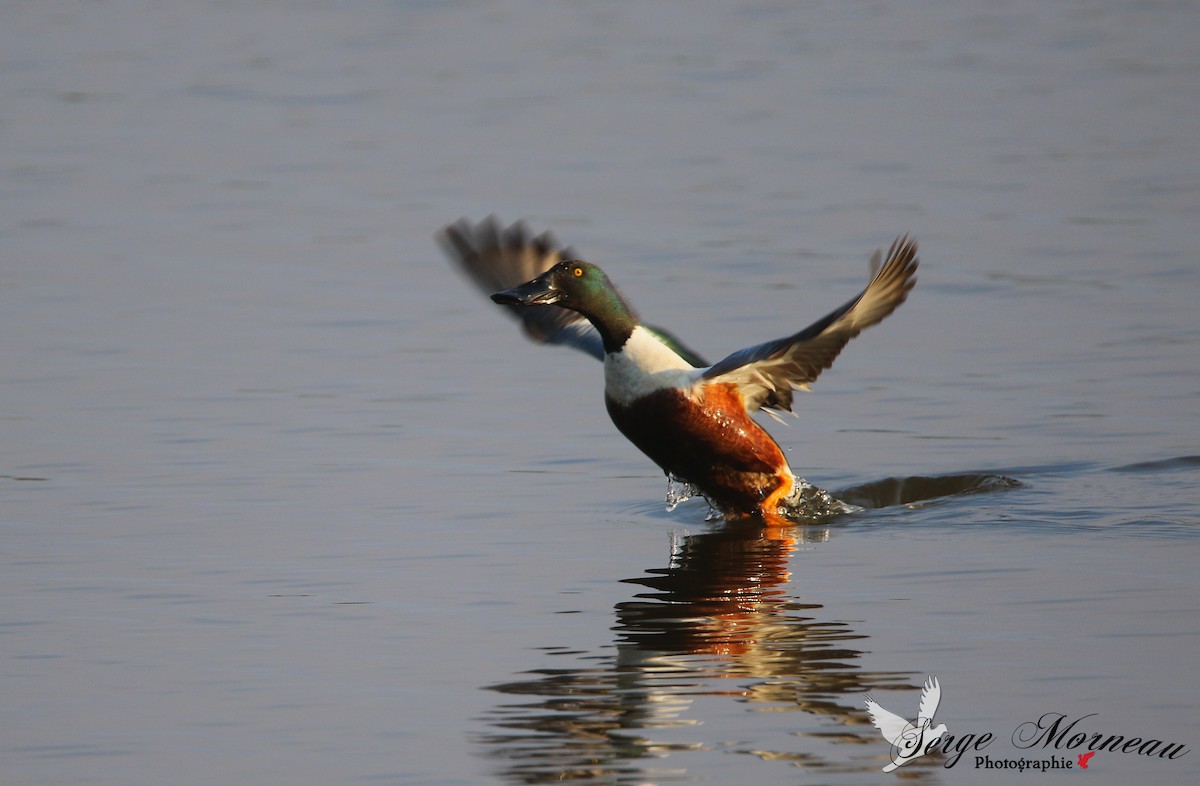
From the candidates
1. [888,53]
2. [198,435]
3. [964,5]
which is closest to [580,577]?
[198,435]

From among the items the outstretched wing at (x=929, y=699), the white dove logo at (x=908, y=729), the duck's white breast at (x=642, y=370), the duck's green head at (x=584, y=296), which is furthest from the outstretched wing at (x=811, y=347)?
the white dove logo at (x=908, y=729)

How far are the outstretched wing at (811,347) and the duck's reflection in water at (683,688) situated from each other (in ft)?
3.55

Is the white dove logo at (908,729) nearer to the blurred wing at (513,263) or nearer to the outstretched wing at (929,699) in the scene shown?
the outstretched wing at (929,699)

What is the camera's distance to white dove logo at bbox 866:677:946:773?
5.57 meters

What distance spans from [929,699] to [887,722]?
0.22 m

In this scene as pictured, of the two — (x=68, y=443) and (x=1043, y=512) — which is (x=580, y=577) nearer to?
(x=1043, y=512)

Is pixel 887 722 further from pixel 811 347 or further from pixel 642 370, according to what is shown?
pixel 642 370

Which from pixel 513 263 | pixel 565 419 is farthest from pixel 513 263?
pixel 565 419

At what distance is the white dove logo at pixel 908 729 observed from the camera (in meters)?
5.57

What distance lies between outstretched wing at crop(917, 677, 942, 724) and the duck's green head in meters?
3.12

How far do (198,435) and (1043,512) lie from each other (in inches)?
166

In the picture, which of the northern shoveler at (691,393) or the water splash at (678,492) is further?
the water splash at (678,492)

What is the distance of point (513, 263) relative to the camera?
9.98 meters

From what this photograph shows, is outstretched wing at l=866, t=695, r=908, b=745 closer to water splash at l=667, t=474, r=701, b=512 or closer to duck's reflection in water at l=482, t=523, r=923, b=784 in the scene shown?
duck's reflection in water at l=482, t=523, r=923, b=784
